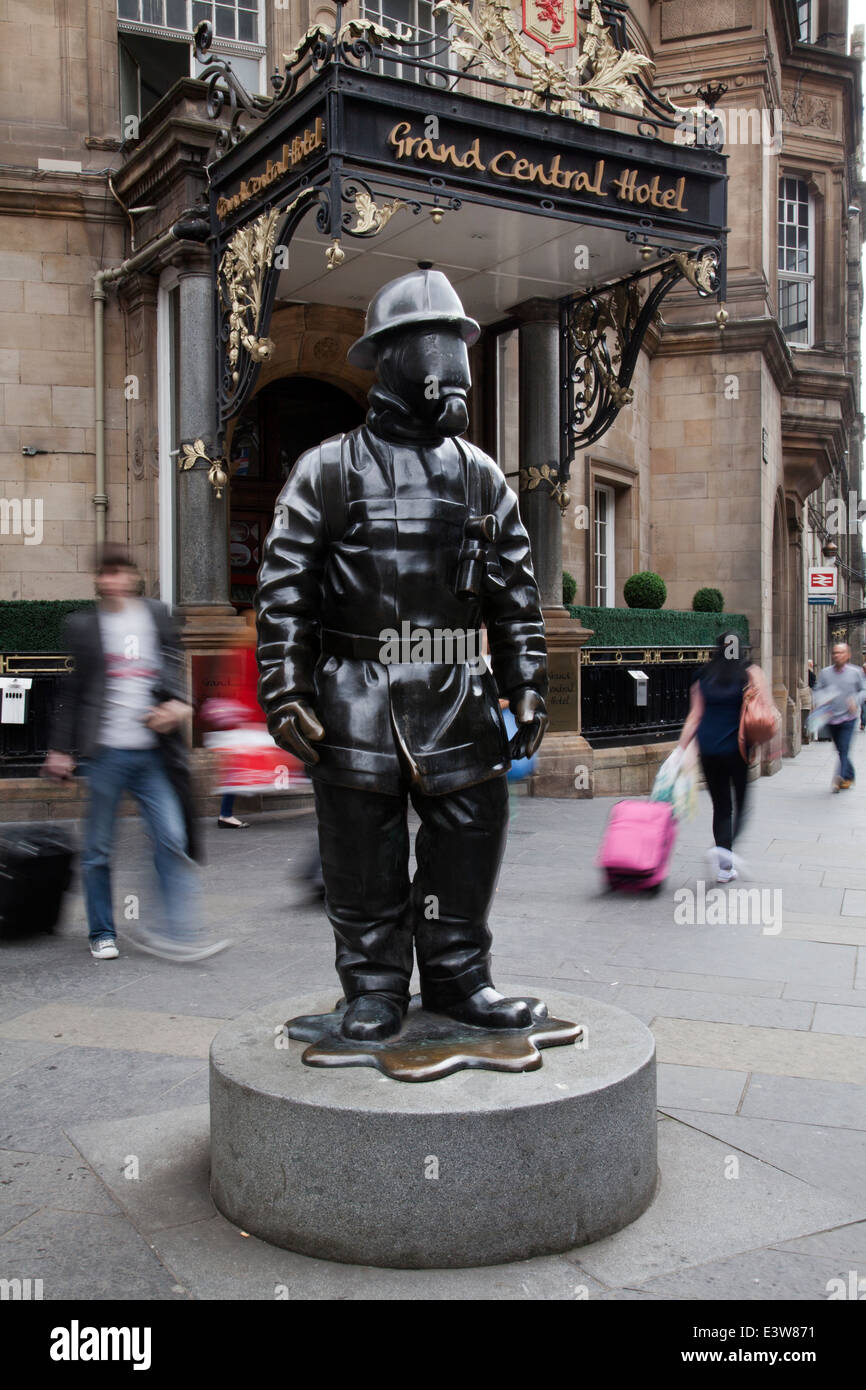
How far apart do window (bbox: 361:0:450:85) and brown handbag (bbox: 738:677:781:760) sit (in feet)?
25.1

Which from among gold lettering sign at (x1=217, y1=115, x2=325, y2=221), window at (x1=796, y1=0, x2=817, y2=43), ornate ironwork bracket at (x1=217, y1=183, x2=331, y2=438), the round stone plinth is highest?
window at (x1=796, y1=0, x2=817, y2=43)

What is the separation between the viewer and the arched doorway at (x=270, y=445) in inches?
531

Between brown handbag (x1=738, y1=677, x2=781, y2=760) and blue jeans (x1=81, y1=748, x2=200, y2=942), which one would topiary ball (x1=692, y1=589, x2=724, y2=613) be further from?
blue jeans (x1=81, y1=748, x2=200, y2=942)

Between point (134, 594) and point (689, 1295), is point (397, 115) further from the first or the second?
point (689, 1295)

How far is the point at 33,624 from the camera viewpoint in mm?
10008

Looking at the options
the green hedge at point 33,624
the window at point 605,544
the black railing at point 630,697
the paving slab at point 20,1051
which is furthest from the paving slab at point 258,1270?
the window at point 605,544

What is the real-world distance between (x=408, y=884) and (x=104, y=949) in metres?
2.76

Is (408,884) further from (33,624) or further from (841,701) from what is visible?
(841,701)

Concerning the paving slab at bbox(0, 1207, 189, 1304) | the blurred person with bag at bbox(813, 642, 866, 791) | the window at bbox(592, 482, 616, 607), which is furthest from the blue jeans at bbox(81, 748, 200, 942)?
the window at bbox(592, 482, 616, 607)

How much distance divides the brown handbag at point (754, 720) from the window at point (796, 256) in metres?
17.0

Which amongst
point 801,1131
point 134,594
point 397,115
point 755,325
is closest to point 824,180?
point 755,325

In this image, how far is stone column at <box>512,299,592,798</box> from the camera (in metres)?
11.6

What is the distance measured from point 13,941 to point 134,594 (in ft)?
6.14

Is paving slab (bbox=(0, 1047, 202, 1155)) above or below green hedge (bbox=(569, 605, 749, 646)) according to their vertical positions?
below
